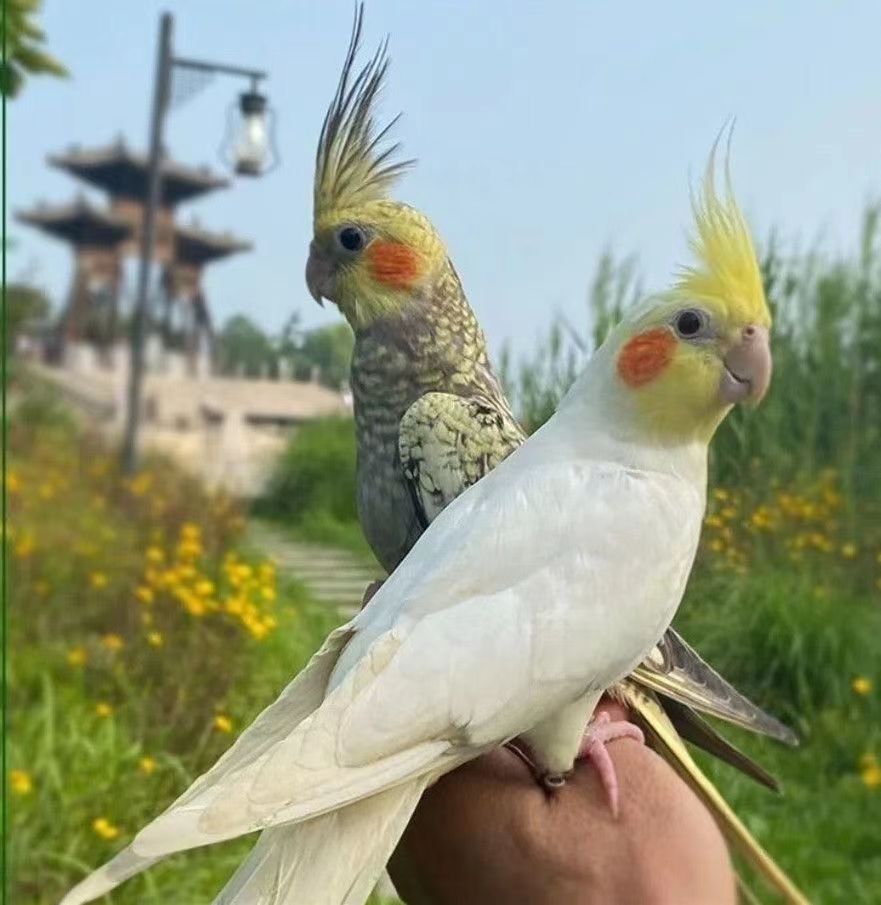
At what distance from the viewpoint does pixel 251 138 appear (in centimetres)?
97

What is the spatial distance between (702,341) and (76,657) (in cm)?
108

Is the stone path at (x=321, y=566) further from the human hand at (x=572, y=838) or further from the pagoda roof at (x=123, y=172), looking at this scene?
the pagoda roof at (x=123, y=172)

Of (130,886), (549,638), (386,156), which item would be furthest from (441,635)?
(130,886)

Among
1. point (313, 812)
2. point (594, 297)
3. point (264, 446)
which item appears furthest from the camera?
point (264, 446)

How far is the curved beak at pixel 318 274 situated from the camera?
0.56 m

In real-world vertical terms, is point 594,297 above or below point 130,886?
above

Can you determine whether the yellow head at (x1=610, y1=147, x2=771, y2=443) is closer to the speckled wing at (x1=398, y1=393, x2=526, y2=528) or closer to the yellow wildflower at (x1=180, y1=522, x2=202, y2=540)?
the speckled wing at (x1=398, y1=393, x2=526, y2=528)

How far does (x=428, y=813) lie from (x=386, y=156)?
13.1 inches

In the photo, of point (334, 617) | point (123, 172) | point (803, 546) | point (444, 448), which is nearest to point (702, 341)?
point (444, 448)

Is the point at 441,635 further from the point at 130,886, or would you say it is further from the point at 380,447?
the point at 130,886

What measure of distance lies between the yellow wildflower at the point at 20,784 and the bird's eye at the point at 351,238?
2.85 feet

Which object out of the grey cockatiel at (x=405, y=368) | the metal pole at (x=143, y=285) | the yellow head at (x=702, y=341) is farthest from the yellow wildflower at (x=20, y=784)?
the yellow head at (x=702, y=341)

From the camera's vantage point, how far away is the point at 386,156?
1.88 feet

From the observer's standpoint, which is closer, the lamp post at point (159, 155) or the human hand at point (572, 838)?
the human hand at point (572, 838)
